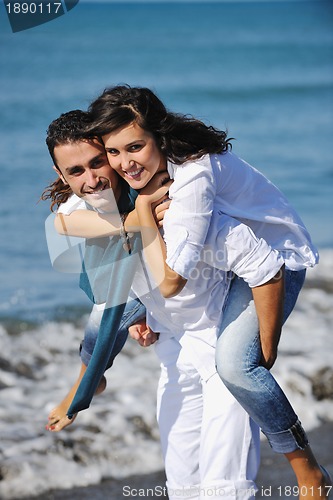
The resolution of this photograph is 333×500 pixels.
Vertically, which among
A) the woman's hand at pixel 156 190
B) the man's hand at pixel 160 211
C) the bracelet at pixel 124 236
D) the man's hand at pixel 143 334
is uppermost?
the woman's hand at pixel 156 190

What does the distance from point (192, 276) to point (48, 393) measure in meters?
2.83

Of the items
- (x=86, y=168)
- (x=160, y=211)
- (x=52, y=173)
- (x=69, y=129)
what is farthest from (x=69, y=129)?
(x=52, y=173)

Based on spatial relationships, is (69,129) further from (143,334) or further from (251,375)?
(251,375)

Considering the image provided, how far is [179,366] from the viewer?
3234mm

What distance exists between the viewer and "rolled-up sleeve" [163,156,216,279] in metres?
2.72

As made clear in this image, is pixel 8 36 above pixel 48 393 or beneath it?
beneath

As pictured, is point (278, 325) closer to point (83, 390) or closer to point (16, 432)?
point (83, 390)

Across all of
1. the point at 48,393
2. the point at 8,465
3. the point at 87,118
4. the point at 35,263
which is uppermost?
the point at 87,118

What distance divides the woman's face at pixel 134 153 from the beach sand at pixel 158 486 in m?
1.95

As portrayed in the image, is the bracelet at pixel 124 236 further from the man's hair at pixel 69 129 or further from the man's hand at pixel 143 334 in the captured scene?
the man's hand at pixel 143 334

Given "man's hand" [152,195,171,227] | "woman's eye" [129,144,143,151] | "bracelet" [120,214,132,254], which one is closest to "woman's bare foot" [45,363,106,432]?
"bracelet" [120,214,132,254]

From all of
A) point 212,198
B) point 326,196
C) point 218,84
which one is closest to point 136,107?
point 212,198

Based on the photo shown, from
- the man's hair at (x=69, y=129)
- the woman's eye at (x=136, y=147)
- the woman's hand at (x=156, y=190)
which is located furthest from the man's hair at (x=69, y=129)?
the woman's hand at (x=156, y=190)

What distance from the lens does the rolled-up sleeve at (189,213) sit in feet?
8.94
